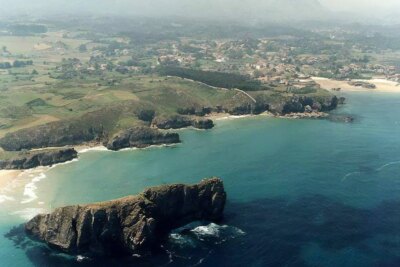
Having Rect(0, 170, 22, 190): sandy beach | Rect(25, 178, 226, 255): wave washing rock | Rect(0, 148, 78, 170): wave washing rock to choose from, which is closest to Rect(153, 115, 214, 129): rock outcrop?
Rect(0, 148, 78, 170): wave washing rock

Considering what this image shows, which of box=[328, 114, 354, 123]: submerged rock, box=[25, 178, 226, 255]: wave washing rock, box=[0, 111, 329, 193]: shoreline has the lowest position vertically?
box=[0, 111, 329, 193]: shoreline

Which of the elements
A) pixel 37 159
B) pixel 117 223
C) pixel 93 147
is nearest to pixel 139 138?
pixel 93 147

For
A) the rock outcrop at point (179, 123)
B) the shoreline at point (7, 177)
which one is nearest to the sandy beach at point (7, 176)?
the shoreline at point (7, 177)

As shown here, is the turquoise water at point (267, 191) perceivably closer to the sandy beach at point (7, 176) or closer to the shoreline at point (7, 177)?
the shoreline at point (7, 177)

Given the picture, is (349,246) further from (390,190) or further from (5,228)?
(5,228)

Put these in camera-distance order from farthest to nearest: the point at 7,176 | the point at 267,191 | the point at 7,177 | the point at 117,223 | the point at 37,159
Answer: the point at 37,159
the point at 7,176
the point at 7,177
the point at 267,191
the point at 117,223

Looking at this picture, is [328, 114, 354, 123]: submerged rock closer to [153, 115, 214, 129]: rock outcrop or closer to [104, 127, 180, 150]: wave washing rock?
[153, 115, 214, 129]: rock outcrop

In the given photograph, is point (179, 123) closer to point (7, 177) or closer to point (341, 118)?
point (341, 118)
